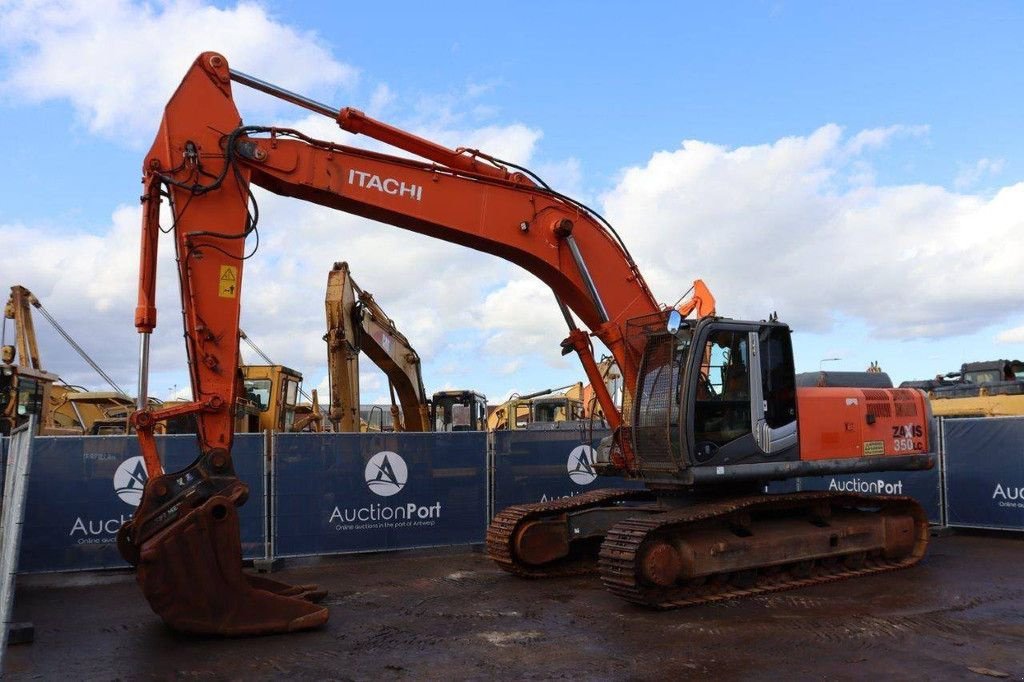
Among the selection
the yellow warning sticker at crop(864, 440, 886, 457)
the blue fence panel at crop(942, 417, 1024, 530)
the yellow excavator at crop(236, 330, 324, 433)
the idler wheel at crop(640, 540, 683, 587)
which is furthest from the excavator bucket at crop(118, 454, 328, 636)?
the blue fence panel at crop(942, 417, 1024, 530)

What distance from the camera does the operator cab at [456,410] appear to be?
19.3 metres

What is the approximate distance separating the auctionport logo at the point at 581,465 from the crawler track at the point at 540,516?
104 inches

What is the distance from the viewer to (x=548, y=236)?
9297 millimetres

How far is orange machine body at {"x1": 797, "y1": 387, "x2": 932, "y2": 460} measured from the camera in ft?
31.6

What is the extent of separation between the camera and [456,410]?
761 inches

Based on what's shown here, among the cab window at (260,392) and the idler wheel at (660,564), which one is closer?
the idler wheel at (660,564)

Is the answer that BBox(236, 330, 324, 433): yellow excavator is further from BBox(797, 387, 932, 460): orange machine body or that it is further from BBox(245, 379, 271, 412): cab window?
BBox(797, 387, 932, 460): orange machine body

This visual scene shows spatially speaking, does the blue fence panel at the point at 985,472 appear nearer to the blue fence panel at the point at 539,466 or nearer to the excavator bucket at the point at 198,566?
the blue fence panel at the point at 539,466

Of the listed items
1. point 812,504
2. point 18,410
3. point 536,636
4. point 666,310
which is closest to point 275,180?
point 666,310

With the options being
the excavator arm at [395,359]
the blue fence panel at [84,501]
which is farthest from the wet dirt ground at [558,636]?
the excavator arm at [395,359]

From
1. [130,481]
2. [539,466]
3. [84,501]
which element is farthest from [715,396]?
[84,501]

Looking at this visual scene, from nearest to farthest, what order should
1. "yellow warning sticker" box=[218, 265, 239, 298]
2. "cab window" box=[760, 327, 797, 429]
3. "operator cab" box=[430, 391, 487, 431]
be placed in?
"yellow warning sticker" box=[218, 265, 239, 298], "cab window" box=[760, 327, 797, 429], "operator cab" box=[430, 391, 487, 431]

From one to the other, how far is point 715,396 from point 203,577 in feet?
17.1

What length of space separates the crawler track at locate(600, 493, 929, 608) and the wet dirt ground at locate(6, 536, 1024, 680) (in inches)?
7.3
